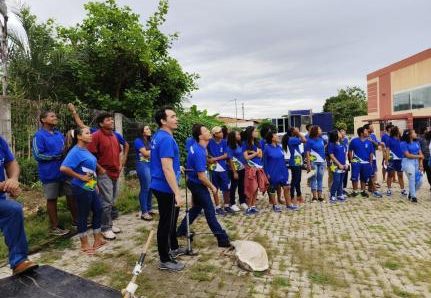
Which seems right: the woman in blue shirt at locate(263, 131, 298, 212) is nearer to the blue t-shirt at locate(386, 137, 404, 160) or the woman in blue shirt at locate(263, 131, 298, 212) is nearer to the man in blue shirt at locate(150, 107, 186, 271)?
the blue t-shirt at locate(386, 137, 404, 160)

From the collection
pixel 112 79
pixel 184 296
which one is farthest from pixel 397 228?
pixel 112 79

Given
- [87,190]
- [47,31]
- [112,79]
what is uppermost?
[47,31]

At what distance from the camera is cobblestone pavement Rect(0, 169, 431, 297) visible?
155 inches

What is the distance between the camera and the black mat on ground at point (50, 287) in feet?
10.7

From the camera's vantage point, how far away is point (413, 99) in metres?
34.6

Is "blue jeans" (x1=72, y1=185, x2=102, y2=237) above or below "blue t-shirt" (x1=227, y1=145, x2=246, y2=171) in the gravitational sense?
below

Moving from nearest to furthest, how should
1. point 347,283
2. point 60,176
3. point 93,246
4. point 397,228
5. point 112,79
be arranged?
point 347,283 → point 93,246 → point 60,176 → point 397,228 → point 112,79

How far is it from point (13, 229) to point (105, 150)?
209cm

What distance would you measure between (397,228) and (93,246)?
4.78m

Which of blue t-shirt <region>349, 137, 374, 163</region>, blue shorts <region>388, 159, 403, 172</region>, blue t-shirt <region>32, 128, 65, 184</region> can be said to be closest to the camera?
blue t-shirt <region>32, 128, 65, 184</region>

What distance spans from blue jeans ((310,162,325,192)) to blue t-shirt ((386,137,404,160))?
2040mm

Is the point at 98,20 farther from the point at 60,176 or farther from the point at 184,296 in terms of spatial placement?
the point at 184,296

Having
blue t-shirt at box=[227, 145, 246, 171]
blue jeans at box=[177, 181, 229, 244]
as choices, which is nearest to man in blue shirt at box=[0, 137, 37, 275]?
blue jeans at box=[177, 181, 229, 244]

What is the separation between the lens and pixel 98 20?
12062 mm
